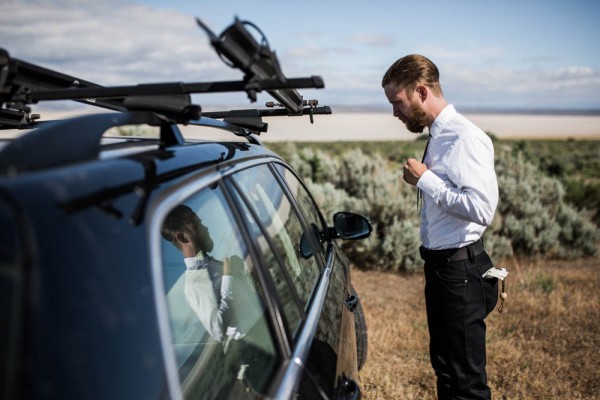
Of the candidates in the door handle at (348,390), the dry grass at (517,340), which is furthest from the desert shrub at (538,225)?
the door handle at (348,390)

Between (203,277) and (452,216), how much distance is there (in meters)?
1.41

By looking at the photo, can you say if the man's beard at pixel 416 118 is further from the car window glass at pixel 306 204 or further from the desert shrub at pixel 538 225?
the desert shrub at pixel 538 225

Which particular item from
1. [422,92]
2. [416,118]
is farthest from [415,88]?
[416,118]

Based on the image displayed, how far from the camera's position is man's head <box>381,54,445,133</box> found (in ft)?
9.95

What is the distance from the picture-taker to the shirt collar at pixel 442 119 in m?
3.01

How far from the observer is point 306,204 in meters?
3.36

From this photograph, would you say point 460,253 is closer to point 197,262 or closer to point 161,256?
point 197,262

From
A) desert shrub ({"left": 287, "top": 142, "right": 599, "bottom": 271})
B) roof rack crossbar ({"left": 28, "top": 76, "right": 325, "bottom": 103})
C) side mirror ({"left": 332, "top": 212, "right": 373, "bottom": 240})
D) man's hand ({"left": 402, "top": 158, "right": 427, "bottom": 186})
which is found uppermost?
roof rack crossbar ({"left": 28, "top": 76, "right": 325, "bottom": 103})

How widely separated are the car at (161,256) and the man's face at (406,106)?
37cm

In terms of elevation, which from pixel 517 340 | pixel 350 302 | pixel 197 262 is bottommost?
pixel 517 340

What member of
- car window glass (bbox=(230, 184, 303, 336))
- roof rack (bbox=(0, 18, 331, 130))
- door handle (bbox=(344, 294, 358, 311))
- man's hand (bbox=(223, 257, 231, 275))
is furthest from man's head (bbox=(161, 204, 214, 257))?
door handle (bbox=(344, 294, 358, 311))

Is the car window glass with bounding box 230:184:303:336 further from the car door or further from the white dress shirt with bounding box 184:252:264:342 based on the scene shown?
the white dress shirt with bounding box 184:252:264:342

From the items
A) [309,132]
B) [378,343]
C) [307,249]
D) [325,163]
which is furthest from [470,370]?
→ [309,132]

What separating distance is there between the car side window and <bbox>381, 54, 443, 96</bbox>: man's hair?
1369 mm
